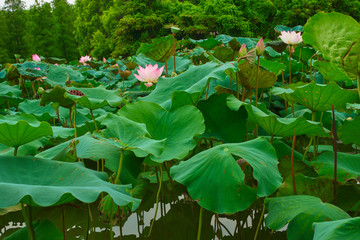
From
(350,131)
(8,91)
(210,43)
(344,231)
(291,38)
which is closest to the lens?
(344,231)

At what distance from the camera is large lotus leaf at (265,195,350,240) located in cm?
63

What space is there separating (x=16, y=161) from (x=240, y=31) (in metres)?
10.3

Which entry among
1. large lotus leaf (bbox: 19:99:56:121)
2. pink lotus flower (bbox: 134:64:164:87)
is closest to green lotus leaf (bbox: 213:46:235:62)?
pink lotus flower (bbox: 134:64:164:87)

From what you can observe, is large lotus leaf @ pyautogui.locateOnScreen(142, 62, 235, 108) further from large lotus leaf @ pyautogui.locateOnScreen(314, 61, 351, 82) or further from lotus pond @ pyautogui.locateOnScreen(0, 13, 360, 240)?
large lotus leaf @ pyautogui.locateOnScreen(314, 61, 351, 82)

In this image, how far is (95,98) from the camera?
1084mm

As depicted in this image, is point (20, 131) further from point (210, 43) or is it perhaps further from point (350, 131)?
point (210, 43)

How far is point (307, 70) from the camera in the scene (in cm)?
264

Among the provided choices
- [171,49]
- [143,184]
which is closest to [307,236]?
[143,184]

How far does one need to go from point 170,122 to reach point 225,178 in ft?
1.05

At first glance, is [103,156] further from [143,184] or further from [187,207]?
[187,207]

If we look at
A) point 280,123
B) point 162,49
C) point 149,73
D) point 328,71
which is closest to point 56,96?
point 149,73

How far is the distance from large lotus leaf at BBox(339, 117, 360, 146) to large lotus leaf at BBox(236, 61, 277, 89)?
0.87ft

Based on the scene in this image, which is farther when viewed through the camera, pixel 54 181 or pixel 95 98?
pixel 95 98

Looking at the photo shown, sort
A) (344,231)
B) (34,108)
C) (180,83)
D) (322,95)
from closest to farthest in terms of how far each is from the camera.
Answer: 1. (344,231)
2. (322,95)
3. (180,83)
4. (34,108)
